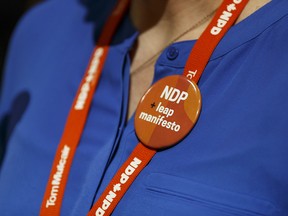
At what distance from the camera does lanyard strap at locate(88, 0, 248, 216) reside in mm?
748

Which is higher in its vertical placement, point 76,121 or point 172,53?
point 172,53

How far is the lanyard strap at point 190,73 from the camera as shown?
2.45 feet

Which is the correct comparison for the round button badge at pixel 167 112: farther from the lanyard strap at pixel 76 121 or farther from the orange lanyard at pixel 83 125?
the lanyard strap at pixel 76 121

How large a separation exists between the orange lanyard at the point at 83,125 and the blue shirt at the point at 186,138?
1 cm

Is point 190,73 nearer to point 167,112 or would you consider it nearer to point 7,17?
point 167,112

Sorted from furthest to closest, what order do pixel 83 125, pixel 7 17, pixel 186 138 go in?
pixel 7 17, pixel 83 125, pixel 186 138

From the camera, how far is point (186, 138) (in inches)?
28.7

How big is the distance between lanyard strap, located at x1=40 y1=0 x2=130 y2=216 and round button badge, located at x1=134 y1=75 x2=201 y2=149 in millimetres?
150

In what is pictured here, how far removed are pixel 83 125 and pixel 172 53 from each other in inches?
8.5

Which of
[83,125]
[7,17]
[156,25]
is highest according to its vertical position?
[156,25]

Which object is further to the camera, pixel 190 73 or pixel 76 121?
pixel 76 121

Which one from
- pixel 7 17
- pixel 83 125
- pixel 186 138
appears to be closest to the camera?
pixel 186 138

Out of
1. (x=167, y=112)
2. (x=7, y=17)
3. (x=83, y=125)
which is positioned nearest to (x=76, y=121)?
(x=83, y=125)

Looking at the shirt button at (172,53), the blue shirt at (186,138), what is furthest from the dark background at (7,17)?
the shirt button at (172,53)
